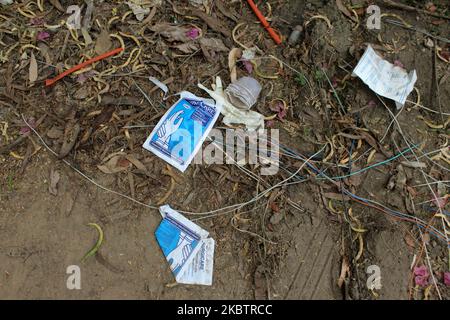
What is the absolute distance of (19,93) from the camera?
8.20 ft

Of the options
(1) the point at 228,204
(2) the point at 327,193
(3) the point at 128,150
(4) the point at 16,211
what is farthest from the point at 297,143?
(4) the point at 16,211

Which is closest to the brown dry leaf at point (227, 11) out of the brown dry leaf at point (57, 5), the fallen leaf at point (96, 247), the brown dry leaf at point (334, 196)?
the brown dry leaf at point (57, 5)

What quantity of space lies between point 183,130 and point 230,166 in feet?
1.18

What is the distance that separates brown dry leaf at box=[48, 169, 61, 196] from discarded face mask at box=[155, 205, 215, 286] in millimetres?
→ 622

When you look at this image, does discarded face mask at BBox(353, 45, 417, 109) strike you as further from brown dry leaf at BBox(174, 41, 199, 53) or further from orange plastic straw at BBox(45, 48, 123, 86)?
orange plastic straw at BBox(45, 48, 123, 86)

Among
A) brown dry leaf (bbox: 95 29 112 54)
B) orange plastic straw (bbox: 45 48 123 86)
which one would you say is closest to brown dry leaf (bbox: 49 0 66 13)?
brown dry leaf (bbox: 95 29 112 54)

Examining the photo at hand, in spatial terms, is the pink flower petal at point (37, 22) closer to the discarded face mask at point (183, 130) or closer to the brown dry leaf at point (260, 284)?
the discarded face mask at point (183, 130)

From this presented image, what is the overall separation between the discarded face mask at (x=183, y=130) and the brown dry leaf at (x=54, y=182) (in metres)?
0.53

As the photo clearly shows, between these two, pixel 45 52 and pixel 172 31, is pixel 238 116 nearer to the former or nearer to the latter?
pixel 172 31

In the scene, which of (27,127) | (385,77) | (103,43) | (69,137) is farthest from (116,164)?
(385,77)

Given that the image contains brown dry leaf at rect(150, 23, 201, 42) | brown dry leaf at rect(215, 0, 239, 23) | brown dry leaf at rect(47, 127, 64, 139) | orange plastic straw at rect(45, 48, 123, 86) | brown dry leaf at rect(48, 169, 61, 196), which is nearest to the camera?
brown dry leaf at rect(48, 169, 61, 196)

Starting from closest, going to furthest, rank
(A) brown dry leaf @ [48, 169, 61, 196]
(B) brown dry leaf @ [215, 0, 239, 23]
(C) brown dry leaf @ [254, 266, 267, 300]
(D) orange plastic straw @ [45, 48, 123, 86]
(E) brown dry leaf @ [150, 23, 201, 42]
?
(C) brown dry leaf @ [254, 266, 267, 300]
(A) brown dry leaf @ [48, 169, 61, 196]
(D) orange plastic straw @ [45, 48, 123, 86]
(E) brown dry leaf @ [150, 23, 201, 42]
(B) brown dry leaf @ [215, 0, 239, 23]

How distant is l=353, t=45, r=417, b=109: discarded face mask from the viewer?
8.19 feet

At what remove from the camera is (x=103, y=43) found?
2.60 metres
